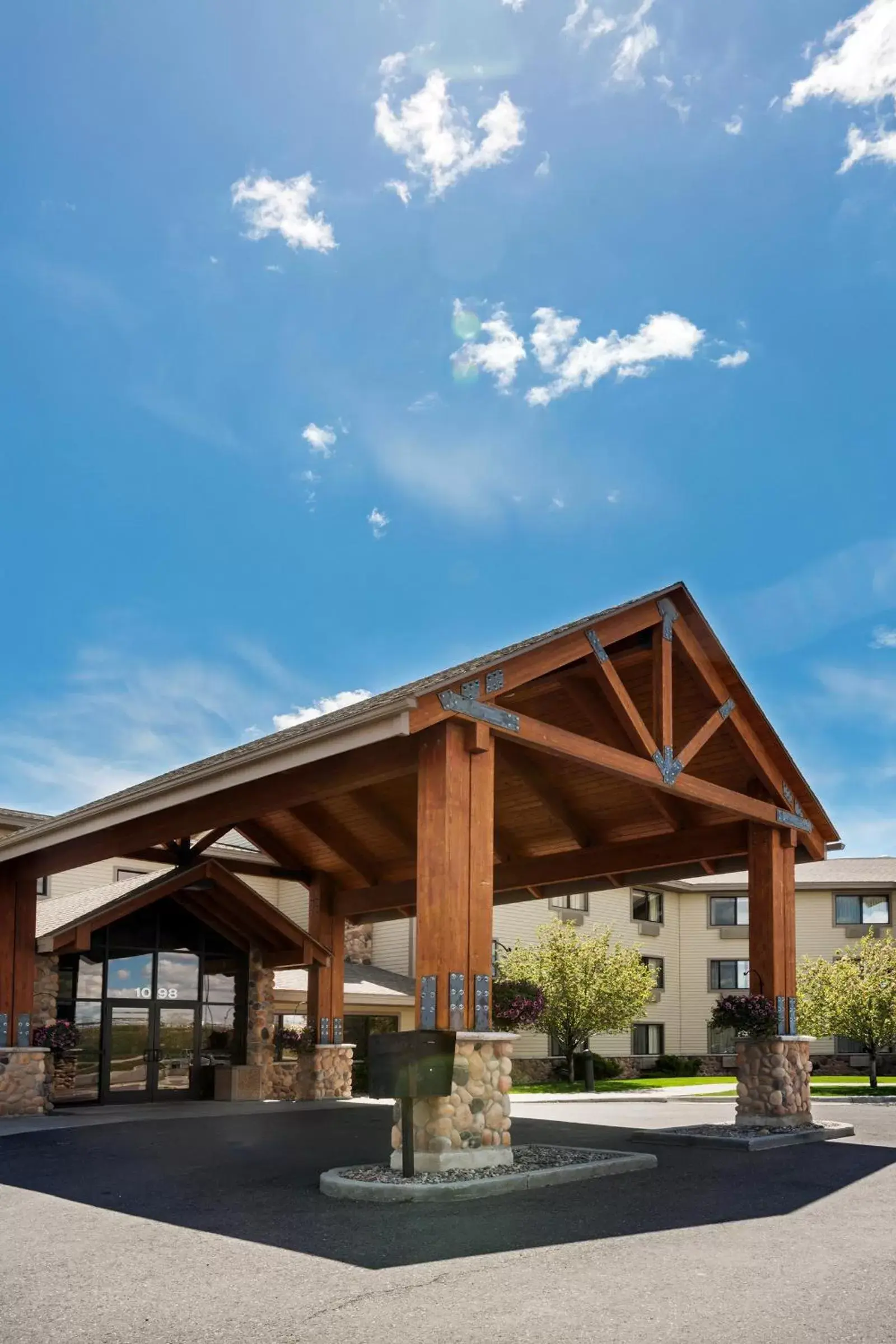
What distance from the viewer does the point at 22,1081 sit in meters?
18.9

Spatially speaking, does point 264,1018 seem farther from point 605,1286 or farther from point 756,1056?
point 605,1286

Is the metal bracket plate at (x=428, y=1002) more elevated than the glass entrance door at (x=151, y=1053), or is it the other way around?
the metal bracket plate at (x=428, y=1002)

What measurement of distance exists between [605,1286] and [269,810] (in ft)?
28.9

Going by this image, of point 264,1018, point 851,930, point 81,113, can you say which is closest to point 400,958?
point 264,1018

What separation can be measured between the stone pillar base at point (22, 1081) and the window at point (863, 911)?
31.2 metres

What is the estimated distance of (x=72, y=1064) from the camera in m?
21.7

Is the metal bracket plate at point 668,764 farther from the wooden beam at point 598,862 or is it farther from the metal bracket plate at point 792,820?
the wooden beam at point 598,862

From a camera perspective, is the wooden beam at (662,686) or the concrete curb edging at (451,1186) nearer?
the concrete curb edging at (451,1186)

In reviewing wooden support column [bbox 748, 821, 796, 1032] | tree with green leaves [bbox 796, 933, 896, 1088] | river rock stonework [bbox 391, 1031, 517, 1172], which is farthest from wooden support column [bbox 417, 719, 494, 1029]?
tree with green leaves [bbox 796, 933, 896, 1088]

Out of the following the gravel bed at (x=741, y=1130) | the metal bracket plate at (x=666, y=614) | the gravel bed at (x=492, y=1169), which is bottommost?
the gravel bed at (x=741, y=1130)

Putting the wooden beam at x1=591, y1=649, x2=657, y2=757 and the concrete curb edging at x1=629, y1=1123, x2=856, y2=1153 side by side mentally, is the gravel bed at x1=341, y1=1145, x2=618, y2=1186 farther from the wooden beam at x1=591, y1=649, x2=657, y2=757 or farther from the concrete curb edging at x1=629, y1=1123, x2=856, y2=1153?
the wooden beam at x1=591, y1=649, x2=657, y2=757

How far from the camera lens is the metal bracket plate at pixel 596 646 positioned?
1415cm

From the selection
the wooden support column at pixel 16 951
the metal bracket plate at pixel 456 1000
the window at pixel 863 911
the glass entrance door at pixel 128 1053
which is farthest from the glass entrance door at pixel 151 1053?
the window at pixel 863 911

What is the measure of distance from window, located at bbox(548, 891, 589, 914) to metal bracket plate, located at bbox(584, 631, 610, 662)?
23756 millimetres
